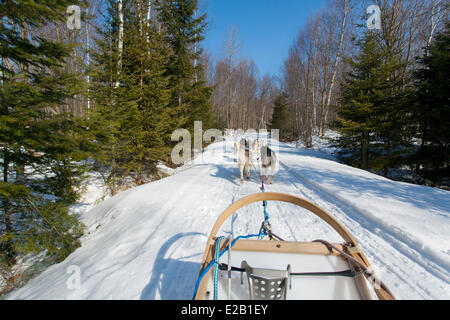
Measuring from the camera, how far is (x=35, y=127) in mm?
3090

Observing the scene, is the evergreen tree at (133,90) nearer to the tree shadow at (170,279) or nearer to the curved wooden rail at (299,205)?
the tree shadow at (170,279)

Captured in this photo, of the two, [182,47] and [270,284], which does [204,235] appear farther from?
[182,47]

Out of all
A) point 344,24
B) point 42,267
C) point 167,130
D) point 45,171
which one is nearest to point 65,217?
point 42,267

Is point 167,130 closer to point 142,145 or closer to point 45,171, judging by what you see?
point 142,145

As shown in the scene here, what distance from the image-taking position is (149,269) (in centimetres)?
259

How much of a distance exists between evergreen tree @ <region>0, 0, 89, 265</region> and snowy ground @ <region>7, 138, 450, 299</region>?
77 cm

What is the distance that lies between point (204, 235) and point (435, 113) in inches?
431

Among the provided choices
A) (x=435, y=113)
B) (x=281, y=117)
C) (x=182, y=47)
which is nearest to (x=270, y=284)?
(x=435, y=113)

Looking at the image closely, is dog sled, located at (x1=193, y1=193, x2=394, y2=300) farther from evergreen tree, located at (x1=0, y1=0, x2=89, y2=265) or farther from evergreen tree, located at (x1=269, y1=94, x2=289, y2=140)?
evergreen tree, located at (x1=269, y1=94, x2=289, y2=140)

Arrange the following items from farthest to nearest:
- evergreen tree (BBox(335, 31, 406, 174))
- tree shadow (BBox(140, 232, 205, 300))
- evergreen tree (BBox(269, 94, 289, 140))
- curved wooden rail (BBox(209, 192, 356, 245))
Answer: evergreen tree (BBox(269, 94, 289, 140))
evergreen tree (BBox(335, 31, 406, 174))
tree shadow (BBox(140, 232, 205, 300))
curved wooden rail (BBox(209, 192, 356, 245))

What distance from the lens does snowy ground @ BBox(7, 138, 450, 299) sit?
2.36 m

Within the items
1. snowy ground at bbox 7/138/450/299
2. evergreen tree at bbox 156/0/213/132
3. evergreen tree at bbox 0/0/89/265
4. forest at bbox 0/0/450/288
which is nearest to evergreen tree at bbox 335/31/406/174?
forest at bbox 0/0/450/288

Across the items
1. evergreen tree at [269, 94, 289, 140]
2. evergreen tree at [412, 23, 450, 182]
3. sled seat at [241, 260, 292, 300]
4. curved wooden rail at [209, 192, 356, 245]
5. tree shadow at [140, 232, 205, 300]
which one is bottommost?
tree shadow at [140, 232, 205, 300]

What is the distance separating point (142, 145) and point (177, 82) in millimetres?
6695
